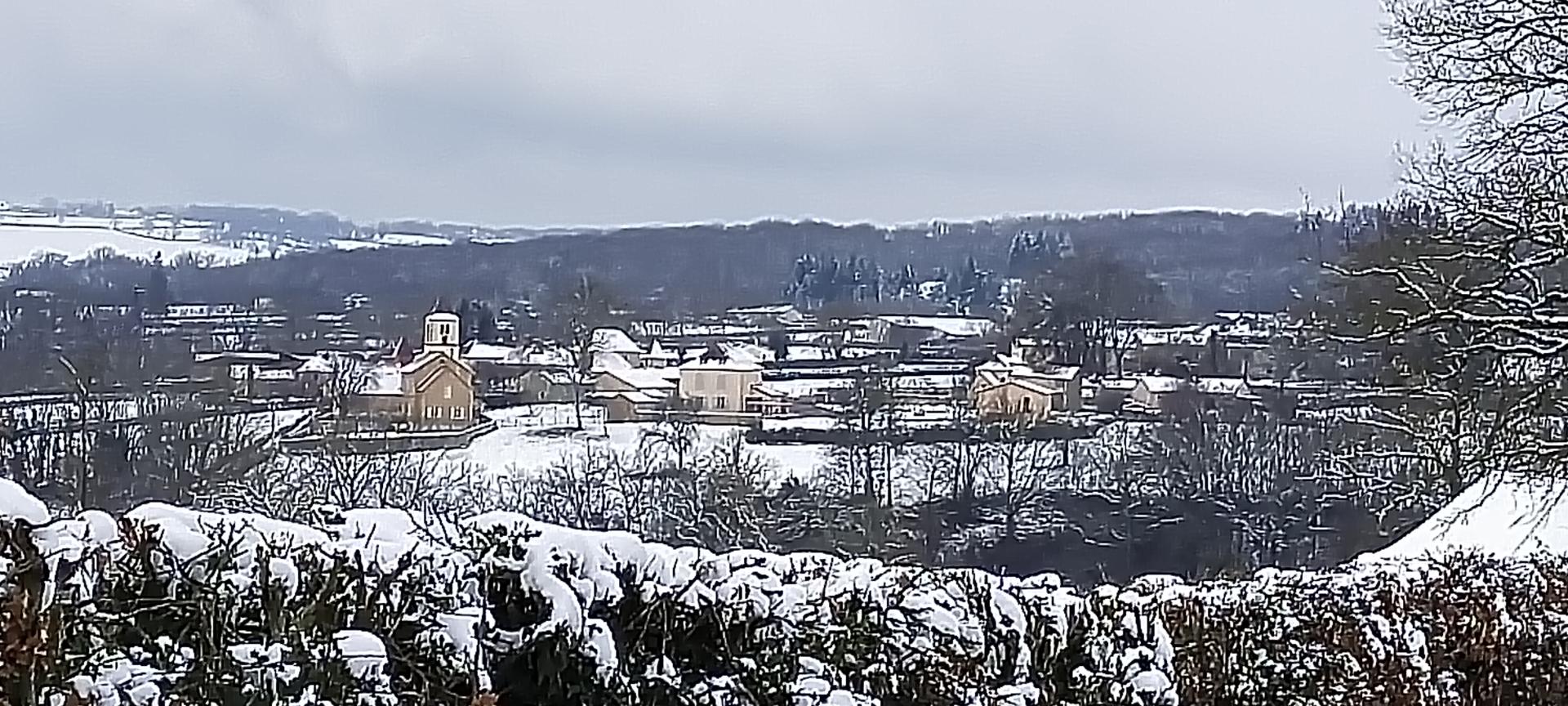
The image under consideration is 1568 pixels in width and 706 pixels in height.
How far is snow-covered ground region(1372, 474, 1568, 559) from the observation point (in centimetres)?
1364

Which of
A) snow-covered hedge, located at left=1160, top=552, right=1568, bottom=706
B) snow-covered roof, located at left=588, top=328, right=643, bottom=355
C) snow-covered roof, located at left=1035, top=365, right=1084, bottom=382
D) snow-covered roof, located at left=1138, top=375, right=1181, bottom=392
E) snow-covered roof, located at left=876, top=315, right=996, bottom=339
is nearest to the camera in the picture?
snow-covered hedge, located at left=1160, top=552, right=1568, bottom=706

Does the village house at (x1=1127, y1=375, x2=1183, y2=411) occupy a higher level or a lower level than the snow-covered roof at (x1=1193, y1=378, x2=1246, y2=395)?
lower

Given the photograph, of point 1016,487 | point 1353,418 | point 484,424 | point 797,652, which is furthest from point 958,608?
point 484,424

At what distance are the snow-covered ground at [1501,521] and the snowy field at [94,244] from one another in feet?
90.6

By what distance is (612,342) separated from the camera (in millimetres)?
44219

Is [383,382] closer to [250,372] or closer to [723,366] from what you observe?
[250,372]

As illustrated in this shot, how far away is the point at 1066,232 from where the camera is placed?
164 feet

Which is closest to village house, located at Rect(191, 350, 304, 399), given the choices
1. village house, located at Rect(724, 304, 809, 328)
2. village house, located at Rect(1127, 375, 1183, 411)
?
village house, located at Rect(724, 304, 809, 328)

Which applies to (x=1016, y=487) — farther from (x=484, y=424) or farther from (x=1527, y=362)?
(x=1527, y=362)

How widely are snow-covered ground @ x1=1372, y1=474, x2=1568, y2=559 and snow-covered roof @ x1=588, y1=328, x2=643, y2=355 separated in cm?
2826

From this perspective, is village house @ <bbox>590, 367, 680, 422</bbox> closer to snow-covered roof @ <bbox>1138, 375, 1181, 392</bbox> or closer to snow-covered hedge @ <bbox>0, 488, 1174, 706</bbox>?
snow-covered roof @ <bbox>1138, 375, 1181, 392</bbox>

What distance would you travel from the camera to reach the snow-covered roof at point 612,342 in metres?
43.0

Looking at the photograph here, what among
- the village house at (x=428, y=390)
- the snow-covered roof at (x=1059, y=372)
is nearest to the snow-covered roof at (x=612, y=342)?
the village house at (x=428, y=390)

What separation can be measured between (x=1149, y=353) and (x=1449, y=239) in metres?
28.4
